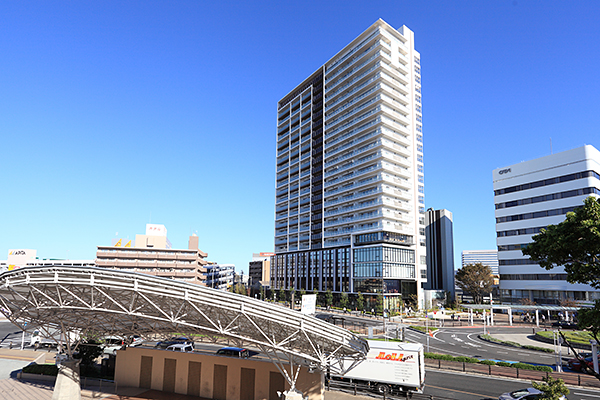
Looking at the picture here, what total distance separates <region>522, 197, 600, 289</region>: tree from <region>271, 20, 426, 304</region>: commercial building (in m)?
67.0

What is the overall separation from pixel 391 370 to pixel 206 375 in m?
13.8

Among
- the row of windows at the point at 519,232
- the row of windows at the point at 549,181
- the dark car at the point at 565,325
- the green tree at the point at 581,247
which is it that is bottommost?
the dark car at the point at 565,325

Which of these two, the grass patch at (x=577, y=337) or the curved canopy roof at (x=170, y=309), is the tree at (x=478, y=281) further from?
the curved canopy roof at (x=170, y=309)

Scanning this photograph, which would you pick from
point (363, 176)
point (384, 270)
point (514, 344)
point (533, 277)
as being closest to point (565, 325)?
point (514, 344)

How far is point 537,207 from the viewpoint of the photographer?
276 ft

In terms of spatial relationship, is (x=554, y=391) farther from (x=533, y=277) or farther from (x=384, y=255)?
(x=533, y=277)

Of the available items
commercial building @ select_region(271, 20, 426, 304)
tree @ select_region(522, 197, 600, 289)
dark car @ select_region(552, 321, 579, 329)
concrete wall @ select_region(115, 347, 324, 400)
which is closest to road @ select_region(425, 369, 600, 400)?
concrete wall @ select_region(115, 347, 324, 400)

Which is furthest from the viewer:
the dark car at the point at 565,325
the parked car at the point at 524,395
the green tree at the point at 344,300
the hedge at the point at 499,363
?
the green tree at the point at 344,300

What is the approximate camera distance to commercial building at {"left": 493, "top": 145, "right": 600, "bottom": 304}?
77.1m

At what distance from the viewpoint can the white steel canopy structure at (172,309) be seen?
20.0 metres

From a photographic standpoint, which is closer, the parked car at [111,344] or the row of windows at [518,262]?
the parked car at [111,344]

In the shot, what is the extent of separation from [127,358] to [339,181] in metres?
79.0

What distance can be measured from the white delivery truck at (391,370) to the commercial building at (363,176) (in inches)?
2275

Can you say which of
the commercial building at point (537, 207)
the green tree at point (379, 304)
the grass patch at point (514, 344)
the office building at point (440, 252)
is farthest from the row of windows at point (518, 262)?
the grass patch at point (514, 344)
